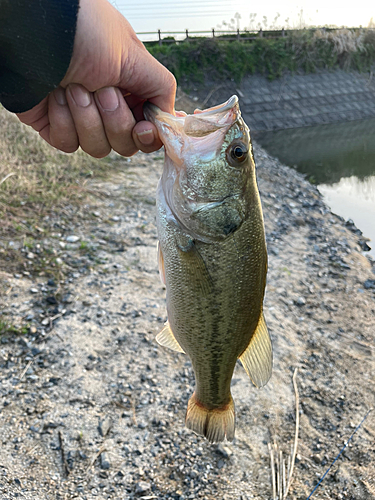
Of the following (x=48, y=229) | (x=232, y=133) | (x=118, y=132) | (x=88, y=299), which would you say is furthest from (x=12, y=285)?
(x=232, y=133)

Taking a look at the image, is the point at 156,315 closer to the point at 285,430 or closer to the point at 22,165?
the point at 285,430

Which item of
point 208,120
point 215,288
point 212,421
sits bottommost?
point 212,421

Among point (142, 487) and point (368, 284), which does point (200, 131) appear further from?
point (368, 284)

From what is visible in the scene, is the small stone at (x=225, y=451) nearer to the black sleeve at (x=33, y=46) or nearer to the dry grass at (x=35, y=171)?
the black sleeve at (x=33, y=46)

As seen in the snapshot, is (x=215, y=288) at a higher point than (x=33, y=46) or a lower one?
lower

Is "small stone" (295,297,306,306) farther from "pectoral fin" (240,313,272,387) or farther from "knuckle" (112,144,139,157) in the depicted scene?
"knuckle" (112,144,139,157)

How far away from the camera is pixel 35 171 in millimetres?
7848

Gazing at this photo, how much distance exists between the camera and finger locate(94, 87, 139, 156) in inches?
86.4

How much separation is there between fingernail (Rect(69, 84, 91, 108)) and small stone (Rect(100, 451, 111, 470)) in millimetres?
2839

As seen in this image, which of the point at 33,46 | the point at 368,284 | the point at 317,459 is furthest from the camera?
the point at 368,284

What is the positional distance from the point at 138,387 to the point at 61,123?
2.87m

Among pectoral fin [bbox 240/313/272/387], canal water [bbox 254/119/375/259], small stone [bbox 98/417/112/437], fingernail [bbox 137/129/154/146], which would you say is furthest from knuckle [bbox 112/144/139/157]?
canal water [bbox 254/119/375/259]

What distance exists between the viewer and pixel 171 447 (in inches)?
150

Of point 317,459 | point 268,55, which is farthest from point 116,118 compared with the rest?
point 268,55
